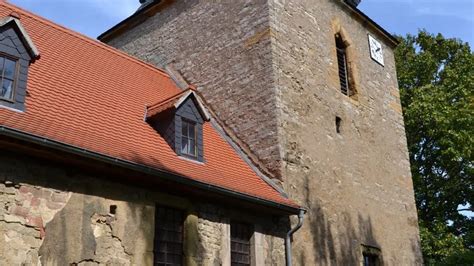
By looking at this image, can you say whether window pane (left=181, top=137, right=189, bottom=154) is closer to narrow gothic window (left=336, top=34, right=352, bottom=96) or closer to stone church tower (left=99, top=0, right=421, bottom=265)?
stone church tower (left=99, top=0, right=421, bottom=265)

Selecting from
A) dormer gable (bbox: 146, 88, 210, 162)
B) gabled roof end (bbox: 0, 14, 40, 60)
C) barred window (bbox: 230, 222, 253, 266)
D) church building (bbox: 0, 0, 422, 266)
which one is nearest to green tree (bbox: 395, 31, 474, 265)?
church building (bbox: 0, 0, 422, 266)

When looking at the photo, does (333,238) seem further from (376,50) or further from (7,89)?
(7,89)

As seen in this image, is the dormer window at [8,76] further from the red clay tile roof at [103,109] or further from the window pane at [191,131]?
the window pane at [191,131]

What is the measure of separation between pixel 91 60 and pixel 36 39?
108 cm

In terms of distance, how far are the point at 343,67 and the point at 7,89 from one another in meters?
8.51

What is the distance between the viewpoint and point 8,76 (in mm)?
8023

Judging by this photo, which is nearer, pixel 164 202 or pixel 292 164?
pixel 164 202

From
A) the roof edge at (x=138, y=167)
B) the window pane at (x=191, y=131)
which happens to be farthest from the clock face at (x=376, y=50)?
the window pane at (x=191, y=131)

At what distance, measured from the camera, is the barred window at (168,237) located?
8539mm

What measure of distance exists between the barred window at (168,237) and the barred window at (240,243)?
3.53 ft

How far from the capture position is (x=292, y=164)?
36.4 ft

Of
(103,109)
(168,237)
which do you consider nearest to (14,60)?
(103,109)

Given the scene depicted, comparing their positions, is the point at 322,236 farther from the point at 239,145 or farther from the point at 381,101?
the point at 381,101

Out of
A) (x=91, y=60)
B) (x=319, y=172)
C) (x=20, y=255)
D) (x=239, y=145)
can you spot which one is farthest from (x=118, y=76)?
(x=20, y=255)
